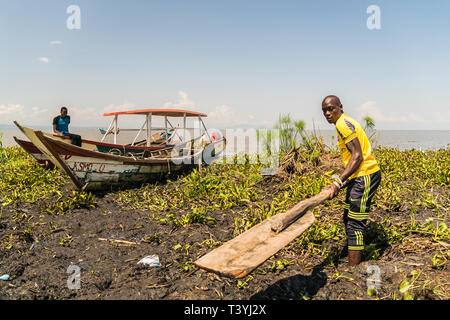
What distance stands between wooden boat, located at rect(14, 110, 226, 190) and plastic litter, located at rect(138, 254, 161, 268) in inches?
136

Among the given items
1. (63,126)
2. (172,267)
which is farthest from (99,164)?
(172,267)

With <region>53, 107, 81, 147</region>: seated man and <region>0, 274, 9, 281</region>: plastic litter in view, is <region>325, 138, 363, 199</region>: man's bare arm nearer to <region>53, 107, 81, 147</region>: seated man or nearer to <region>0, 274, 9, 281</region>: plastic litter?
<region>0, 274, 9, 281</region>: plastic litter

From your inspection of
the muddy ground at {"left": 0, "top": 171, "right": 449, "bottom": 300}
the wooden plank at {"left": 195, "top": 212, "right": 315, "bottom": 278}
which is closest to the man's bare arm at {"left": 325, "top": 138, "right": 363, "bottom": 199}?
the wooden plank at {"left": 195, "top": 212, "right": 315, "bottom": 278}

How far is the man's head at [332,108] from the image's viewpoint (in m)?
3.38

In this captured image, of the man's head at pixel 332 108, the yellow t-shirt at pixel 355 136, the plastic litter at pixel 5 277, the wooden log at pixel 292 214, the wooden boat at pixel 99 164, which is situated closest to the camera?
the wooden log at pixel 292 214

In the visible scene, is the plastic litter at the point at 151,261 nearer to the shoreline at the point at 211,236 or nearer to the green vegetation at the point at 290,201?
the shoreline at the point at 211,236

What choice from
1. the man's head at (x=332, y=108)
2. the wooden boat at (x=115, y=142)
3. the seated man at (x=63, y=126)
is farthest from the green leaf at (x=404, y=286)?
the seated man at (x=63, y=126)

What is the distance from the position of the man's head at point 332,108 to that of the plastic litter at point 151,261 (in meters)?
2.77

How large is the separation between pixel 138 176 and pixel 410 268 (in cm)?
595

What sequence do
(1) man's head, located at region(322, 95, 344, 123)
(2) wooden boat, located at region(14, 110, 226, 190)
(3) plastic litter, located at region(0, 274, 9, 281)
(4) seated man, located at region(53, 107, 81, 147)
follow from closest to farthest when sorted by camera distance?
1. (1) man's head, located at region(322, 95, 344, 123)
2. (3) plastic litter, located at region(0, 274, 9, 281)
3. (2) wooden boat, located at region(14, 110, 226, 190)
4. (4) seated man, located at region(53, 107, 81, 147)

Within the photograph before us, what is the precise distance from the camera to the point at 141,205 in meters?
6.17

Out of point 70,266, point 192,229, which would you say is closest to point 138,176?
point 192,229

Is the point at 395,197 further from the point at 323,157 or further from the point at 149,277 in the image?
the point at 149,277

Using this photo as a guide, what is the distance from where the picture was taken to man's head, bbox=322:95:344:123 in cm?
338
